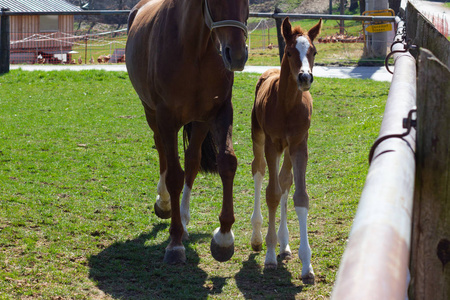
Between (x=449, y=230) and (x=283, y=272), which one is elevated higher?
(x=449, y=230)

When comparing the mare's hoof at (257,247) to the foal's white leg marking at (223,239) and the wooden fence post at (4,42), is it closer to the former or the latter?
the foal's white leg marking at (223,239)

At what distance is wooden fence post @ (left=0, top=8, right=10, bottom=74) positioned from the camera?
1367 centimetres

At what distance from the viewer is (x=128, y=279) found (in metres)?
4.39

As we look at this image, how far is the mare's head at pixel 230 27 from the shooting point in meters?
3.88

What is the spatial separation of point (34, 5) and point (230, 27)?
40702 mm

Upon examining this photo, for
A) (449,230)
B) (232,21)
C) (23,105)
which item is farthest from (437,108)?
(23,105)

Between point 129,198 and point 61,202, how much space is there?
78cm

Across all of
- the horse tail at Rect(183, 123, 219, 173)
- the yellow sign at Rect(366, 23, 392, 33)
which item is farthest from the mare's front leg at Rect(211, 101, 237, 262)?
the yellow sign at Rect(366, 23, 392, 33)

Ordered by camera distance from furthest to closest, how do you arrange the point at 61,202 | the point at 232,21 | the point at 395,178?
the point at 61,202
the point at 232,21
the point at 395,178

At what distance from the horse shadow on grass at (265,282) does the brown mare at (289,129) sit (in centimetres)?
9

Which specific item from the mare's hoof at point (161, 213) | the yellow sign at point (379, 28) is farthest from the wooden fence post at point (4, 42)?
the yellow sign at point (379, 28)

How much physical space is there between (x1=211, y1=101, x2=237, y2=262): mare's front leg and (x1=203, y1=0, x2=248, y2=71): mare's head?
2.89 feet

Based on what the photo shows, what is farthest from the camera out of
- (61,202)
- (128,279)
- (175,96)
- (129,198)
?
(129,198)

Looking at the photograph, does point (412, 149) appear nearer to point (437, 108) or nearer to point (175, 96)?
point (437, 108)
